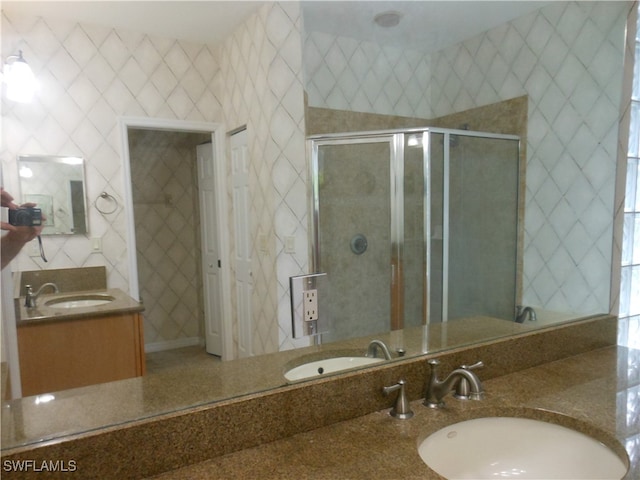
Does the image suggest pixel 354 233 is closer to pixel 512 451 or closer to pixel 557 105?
pixel 512 451

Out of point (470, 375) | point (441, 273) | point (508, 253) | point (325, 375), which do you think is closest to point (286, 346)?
point (325, 375)

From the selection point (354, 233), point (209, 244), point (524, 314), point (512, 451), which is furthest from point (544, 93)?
point (209, 244)

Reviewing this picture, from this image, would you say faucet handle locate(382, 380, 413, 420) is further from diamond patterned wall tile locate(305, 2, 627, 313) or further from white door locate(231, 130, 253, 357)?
diamond patterned wall tile locate(305, 2, 627, 313)

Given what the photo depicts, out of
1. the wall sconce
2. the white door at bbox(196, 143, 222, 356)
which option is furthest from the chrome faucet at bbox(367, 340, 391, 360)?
the wall sconce

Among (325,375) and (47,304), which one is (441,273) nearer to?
(325,375)

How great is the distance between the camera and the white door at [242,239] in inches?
39.1

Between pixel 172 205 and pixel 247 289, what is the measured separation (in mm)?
302

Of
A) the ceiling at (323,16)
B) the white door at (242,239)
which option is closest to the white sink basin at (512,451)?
the white door at (242,239)

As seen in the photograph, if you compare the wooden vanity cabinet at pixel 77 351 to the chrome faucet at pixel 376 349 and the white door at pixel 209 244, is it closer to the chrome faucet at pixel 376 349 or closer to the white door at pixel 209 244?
the white door at pixel 209 244

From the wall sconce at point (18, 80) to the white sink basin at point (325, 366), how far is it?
84 centimetres

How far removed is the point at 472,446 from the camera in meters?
1.02

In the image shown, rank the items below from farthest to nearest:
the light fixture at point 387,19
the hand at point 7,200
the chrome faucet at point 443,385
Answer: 1. the light fixture at point 387,19
2. the chrome faucet at point 443,385
3. the hand at point 7,200

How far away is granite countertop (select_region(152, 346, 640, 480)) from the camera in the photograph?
0.77 m

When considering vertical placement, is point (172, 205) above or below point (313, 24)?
below
